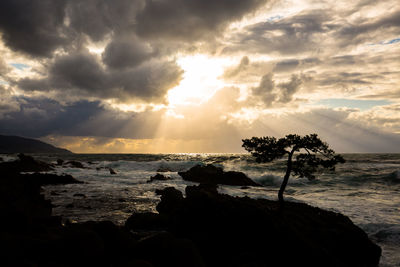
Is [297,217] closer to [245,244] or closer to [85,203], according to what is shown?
[245,244]

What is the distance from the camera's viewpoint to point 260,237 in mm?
7785

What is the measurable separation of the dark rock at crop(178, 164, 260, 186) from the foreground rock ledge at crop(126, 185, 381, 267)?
21.5 metres

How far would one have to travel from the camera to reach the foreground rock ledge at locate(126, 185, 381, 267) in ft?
23.9

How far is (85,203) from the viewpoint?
17.0m

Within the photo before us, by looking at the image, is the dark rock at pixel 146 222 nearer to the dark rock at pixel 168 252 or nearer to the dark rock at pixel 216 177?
the dark rock at pixel 168 252

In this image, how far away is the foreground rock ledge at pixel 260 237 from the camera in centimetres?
728

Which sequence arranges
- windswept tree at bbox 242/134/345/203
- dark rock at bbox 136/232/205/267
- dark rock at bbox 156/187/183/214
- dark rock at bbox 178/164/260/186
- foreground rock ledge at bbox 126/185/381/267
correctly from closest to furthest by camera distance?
dark rock at bbox 136/232/205/267
foreground rock ledge at bbox 126/185/381/267
windswept tree at bbox 242/134/345/203
dark rock at bbox 156/187/183/214
dark rock at bbox 178/164/260/186

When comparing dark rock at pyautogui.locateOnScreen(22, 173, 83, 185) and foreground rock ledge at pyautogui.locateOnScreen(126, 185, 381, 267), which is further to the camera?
dark rock at pyautogui.locateOnScreen(22, 173, 83, 185)

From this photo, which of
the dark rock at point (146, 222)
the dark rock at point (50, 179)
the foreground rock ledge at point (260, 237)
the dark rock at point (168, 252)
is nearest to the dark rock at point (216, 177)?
the dark rock at point (50, 179)

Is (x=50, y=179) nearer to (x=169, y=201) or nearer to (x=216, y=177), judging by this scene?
(x=216, y=177)

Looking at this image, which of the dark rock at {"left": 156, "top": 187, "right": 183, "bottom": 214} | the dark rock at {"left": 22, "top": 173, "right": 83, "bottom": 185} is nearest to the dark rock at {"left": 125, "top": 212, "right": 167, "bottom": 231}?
the dark rock at {"left": 156, "top": 187, "right": 183, "bottom": 214}

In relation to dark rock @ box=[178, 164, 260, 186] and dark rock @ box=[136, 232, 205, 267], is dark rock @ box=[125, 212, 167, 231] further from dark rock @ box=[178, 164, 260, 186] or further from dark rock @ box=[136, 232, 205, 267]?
dark rock @ box=[178, 164, 260, 186]

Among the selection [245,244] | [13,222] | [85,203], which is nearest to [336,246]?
[245,244]

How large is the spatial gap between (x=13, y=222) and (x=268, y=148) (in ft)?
32.3
